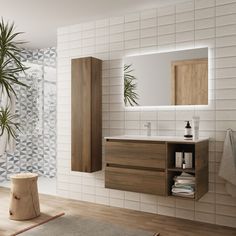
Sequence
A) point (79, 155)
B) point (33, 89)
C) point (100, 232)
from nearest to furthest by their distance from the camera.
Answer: point (100, 232) → point (79, 155) → point (33, 89)

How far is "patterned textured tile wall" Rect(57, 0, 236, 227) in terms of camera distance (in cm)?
315

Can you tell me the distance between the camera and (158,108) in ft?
11.7

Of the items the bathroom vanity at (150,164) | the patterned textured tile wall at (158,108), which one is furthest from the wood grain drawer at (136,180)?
the patterned textured tile wall at (158,108)

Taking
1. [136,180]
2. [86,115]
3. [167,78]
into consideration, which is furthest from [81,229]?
[167,78]

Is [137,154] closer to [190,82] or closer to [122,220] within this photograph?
[122,220]

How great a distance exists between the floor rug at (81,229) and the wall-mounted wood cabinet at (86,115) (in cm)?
72

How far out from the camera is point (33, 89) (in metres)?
5.79

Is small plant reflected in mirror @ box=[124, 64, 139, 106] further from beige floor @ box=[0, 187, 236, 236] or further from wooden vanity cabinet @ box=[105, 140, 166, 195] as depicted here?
beige floor @ box=[0, 187, 236, 236]

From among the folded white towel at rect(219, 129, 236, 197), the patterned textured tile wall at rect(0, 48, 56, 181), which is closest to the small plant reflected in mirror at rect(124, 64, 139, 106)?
the folded white towel at rect(219, 129, 236, 197)

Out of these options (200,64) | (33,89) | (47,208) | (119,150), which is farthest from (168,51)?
(33,89)

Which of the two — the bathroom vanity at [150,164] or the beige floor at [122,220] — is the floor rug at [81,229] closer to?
the beige floor at [122,220]

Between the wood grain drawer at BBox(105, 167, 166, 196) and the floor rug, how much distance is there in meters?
0.42

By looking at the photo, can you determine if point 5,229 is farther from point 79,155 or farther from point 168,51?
point 168,51

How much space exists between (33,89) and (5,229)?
3345mm
